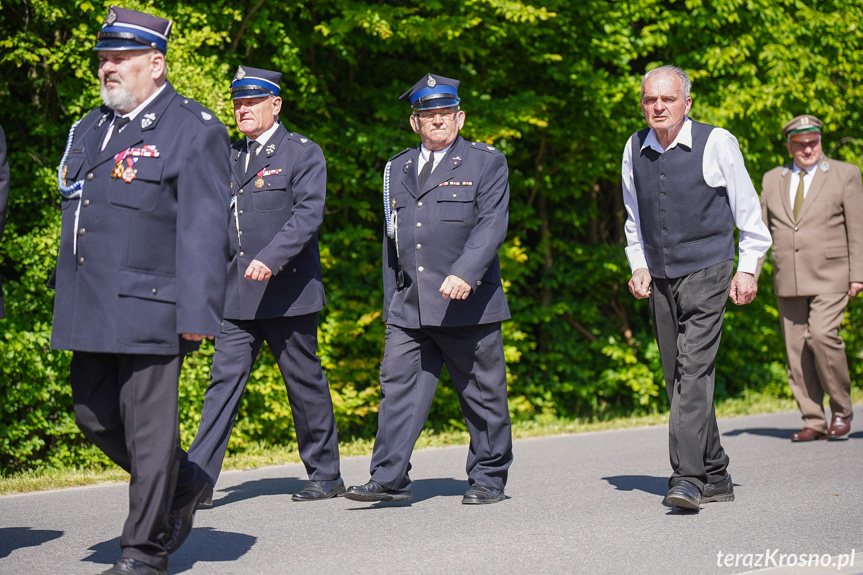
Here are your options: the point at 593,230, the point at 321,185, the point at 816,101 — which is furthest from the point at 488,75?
the point at 321,185

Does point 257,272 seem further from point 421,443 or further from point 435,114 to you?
point 421,443

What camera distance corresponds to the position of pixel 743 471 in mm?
6832

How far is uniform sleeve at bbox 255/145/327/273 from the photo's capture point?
5.73m

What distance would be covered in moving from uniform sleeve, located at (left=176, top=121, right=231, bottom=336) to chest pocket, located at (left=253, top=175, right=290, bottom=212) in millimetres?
1779

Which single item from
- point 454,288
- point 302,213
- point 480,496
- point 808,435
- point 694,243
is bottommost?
point 808,435

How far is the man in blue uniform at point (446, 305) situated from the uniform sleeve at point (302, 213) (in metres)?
0.45

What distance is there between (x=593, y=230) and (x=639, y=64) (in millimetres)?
1870

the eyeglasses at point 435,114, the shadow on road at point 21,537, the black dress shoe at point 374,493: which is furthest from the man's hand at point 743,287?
the shadow on road at point 21,537

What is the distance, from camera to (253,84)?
601cm

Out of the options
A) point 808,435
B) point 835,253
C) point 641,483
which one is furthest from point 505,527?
point 835,253

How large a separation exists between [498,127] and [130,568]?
6.45 metres

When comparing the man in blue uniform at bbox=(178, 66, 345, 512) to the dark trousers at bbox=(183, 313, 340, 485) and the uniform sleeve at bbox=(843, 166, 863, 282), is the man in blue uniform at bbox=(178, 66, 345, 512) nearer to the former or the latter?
the dark trousers at bbox=(183, 313, 340, 485)

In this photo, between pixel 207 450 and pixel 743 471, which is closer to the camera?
pixel 207 450

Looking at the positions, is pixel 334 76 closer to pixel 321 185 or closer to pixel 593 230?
pixel 593 230
